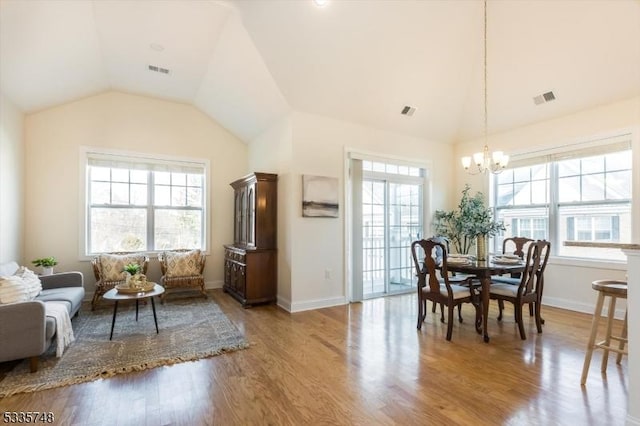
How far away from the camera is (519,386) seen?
7.70ft

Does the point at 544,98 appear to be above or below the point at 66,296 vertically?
above

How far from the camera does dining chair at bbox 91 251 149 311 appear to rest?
4512mm

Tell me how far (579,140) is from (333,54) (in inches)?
143

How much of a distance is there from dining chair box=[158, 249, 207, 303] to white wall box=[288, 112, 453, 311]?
1799 mm

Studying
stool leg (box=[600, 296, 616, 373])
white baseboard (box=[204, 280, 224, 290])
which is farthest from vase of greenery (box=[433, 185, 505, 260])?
white baseboard (box=[204, 280, 224, 290])

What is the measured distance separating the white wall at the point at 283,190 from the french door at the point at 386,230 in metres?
1.09

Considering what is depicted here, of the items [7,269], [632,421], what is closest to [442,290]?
[632,421]

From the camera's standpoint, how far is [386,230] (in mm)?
5316

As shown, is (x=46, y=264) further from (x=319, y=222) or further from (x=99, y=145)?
(x=319, y=222)

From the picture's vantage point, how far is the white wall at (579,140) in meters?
3.97

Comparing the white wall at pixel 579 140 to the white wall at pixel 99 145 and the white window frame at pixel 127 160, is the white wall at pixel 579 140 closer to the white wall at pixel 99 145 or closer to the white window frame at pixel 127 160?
the white wall at pixel 99 145

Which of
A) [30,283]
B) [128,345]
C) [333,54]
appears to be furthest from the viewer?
[333,54]

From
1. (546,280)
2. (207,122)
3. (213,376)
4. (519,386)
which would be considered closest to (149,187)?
(207,122)

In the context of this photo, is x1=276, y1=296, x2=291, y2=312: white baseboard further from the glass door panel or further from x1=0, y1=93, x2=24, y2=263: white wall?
x1=0, y1=93, x2=24, y2=263: white wall
